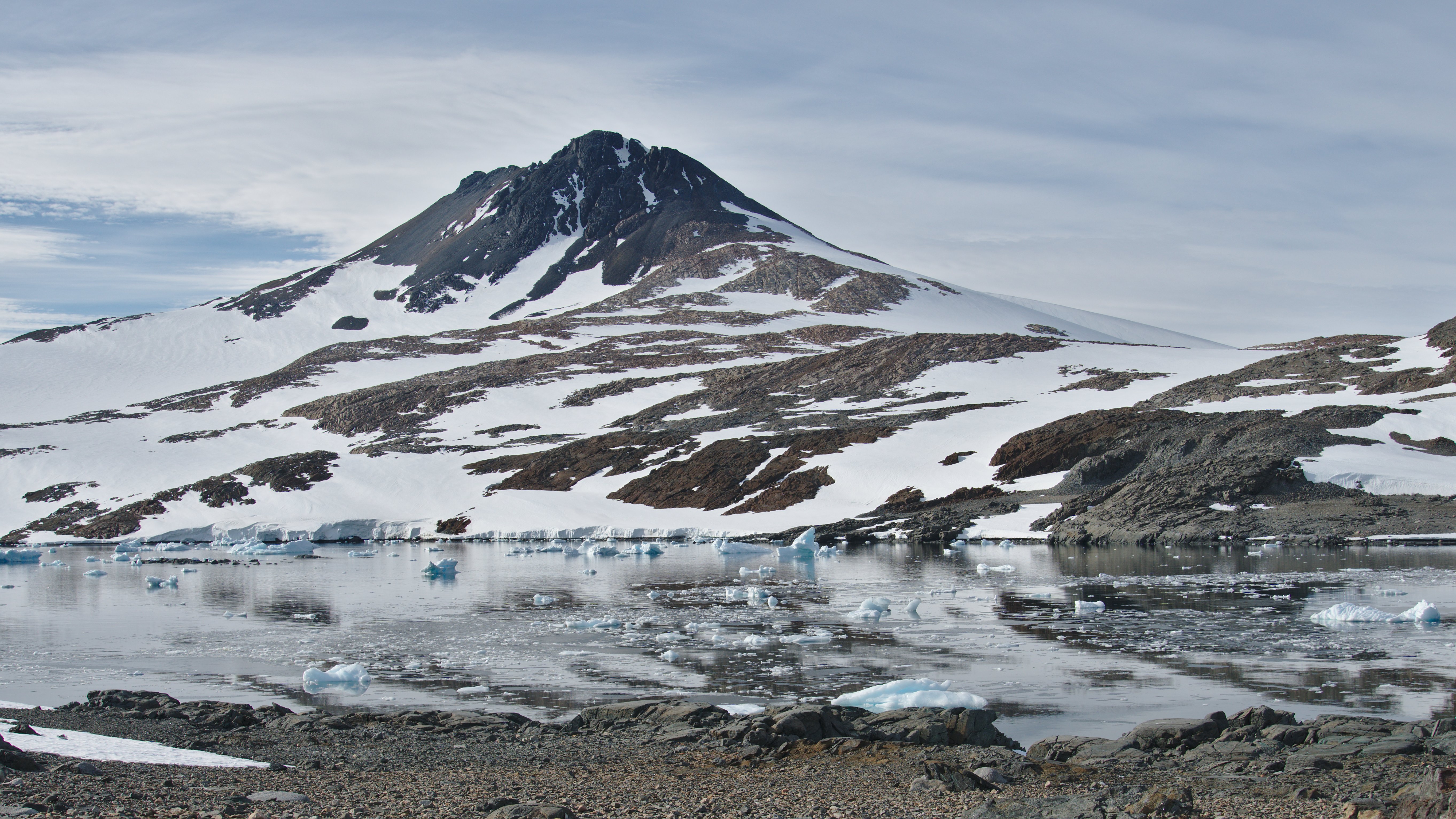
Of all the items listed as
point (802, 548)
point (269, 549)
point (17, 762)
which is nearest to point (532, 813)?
point (17, 762)

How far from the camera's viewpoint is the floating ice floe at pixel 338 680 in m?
19.9

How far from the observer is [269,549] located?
68.9 m

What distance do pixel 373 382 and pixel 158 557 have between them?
68946 millimetres

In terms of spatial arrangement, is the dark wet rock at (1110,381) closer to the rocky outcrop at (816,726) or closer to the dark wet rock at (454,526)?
the dark wet rock at (454,526)

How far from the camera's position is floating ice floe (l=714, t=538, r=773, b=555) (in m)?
57.8

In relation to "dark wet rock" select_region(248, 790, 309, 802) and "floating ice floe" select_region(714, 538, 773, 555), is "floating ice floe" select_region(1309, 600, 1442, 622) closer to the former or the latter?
"dark wet rock" select_region(248, 790, 309, 802)

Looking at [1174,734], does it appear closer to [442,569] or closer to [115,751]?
[115,751]

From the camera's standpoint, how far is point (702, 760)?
1344 cm

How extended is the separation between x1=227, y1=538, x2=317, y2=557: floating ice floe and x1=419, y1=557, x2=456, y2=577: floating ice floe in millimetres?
23238

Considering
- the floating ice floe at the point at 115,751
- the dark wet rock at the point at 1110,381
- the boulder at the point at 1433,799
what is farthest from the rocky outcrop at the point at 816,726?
the dark wet rock at the point at 1110,381

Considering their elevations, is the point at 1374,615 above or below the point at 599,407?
below

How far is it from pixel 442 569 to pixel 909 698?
34.3 meters

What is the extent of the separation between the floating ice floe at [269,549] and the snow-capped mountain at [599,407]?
9850 millimetres

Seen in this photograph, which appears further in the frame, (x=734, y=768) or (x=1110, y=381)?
(x=1110, y=381)
